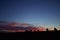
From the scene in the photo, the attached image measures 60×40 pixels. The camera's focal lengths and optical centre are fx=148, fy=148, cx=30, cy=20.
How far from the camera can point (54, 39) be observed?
121 feet

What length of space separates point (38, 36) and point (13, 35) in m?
6.40

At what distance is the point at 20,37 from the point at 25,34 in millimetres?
1517

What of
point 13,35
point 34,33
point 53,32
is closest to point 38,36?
point 34,33

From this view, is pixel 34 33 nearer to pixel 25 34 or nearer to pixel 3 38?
pixel 25 34

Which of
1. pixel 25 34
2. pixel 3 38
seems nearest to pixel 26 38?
pixel 25 34

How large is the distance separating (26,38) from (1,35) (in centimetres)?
644

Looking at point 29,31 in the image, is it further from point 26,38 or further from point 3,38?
point 3,38

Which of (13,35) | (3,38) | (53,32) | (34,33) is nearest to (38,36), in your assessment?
(34,33)

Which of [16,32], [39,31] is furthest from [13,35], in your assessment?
[39,31]

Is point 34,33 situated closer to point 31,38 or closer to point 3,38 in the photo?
point 31,38

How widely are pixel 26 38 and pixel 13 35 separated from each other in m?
3.42

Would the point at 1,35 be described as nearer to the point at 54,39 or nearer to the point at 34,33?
the point at 34,33

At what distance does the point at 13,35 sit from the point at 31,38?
4681 millimetres

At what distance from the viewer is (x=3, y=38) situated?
36.9 metres
